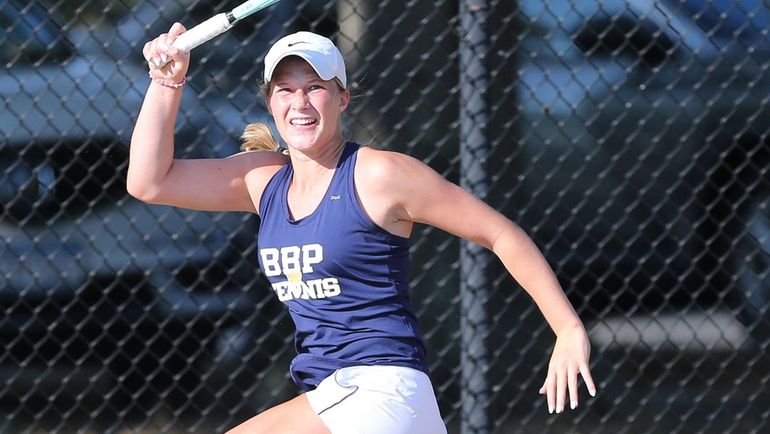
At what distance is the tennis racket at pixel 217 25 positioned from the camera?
265cm

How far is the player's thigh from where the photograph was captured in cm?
268

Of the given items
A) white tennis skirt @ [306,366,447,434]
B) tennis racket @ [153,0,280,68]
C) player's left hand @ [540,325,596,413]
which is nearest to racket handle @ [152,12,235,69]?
tennis racket @ [153,0,280,68]

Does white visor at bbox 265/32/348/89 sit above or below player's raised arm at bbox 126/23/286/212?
above

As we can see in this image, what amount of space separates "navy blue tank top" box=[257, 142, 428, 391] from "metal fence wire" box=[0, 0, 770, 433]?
4.91 ft

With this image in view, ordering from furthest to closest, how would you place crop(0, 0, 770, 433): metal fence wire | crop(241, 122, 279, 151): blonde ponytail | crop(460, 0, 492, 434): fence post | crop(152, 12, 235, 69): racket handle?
crop(0, 0, 770, 433): metal fence wire → crop(460, 0, 492, 434): fence post → crop(241, 122, 279, 151): blonde ponytail → crop(152, 12, 235, 69): racket handle

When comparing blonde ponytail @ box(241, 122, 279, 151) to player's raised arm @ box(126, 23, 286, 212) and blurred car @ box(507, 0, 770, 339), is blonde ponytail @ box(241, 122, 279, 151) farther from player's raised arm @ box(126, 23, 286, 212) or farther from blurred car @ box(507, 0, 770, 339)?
blurred car @ box(507, 0, 770, 339)

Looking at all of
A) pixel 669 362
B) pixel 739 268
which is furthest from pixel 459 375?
pixel 739 268

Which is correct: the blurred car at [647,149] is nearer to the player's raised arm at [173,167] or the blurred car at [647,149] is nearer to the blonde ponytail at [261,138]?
the blonde ponytail at [261,138]

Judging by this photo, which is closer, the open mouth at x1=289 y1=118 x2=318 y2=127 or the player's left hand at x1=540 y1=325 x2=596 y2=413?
the player's left hand at x1=540 y1=325 x2=596 y2=413

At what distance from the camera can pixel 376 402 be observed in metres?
2.62

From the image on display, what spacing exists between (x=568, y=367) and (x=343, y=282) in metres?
0.51

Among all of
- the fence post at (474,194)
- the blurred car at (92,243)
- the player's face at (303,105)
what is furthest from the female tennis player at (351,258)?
the blurred car at (92,243)

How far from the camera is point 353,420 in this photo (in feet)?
8.55

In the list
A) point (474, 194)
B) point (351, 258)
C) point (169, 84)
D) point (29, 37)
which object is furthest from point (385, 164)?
point (29, 37)
